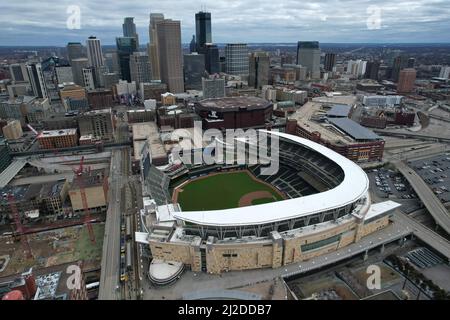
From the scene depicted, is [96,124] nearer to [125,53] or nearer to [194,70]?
[194,70]

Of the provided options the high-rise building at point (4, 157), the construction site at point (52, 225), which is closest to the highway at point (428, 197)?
the construction site at point (52, 225)

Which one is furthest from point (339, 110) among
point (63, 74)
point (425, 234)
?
point (63, 74)

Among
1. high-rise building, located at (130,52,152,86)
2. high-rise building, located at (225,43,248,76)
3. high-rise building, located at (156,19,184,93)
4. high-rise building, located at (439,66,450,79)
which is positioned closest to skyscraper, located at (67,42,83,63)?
high-rise building, located at (130,52,152,86)

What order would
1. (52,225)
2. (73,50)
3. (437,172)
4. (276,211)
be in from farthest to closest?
(73,50) → (437,172) → (52,225) → (276,211)

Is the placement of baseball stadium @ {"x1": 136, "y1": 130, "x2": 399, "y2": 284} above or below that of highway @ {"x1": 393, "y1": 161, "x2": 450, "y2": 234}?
above

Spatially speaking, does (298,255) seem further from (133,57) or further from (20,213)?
(133,57)

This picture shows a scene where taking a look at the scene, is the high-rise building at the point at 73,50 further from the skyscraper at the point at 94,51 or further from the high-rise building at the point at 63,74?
the high-rise building at the point at 63,74

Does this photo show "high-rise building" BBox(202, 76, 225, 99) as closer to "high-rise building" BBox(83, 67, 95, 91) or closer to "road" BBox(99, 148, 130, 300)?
"road" BBox(99, 148, 130, 300)

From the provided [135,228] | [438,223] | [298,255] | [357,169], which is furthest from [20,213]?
[438,223]

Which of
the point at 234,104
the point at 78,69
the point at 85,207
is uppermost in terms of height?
the point at 78,69
